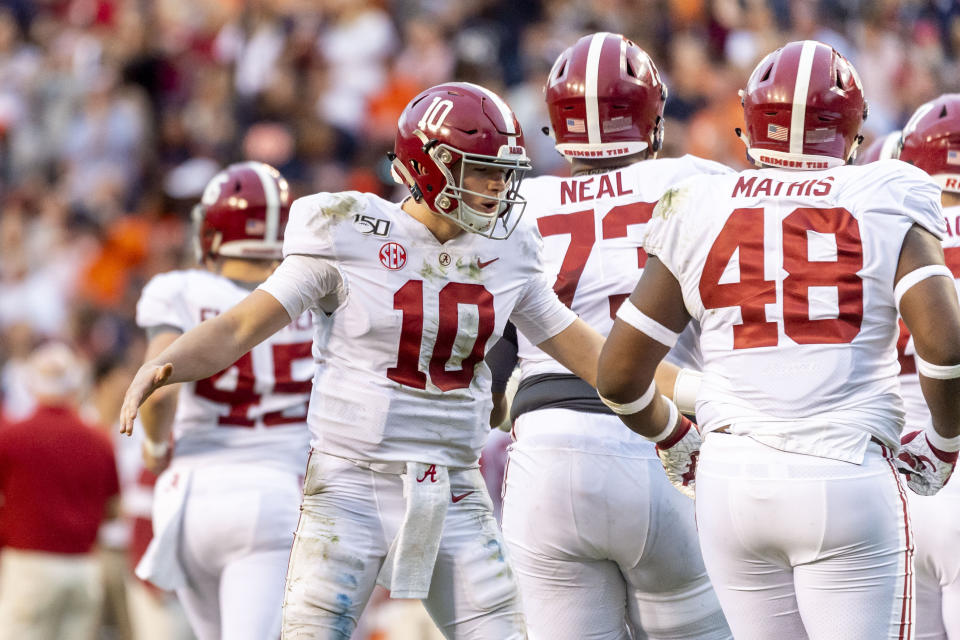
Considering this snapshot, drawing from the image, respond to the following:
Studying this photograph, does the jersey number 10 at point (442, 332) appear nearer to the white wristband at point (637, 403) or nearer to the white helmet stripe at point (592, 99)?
the white wristband at point (637, 403)

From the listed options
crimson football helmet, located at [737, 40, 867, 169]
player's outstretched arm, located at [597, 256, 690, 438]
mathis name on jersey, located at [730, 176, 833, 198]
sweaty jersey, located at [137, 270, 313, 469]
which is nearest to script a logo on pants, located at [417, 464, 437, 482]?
player's outstretched arm, located at [597, 256, 690, 438]

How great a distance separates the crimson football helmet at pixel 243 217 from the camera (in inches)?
218

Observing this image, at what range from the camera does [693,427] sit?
420cm

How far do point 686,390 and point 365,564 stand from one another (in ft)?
3.69

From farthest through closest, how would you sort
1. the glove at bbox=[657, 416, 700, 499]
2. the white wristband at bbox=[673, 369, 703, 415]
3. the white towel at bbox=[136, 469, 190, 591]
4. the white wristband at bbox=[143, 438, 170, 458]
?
the white wristband at bbox=[143, 438, 170, 458] → the white towel at bbox=[136, 469, 190, 591] → the white wristband at bbox=[673, 369, 703, 415] → the glove at bbox=[657, 416, 700, 499]

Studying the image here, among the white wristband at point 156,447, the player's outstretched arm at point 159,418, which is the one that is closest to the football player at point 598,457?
the player's outstretched arm at point 159,418

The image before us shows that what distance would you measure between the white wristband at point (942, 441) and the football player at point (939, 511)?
518 millimetres

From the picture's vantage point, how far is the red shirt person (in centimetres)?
797

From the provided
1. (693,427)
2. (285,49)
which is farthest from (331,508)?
(285,49)

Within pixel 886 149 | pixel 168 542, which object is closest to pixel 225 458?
pixel 168 542

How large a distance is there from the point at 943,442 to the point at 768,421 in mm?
590

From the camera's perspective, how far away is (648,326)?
3789 millimetres

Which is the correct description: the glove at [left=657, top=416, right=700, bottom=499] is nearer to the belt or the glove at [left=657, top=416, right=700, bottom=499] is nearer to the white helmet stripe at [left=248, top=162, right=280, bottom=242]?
the belt

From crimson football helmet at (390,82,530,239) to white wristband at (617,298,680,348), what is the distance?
48 centimetres
